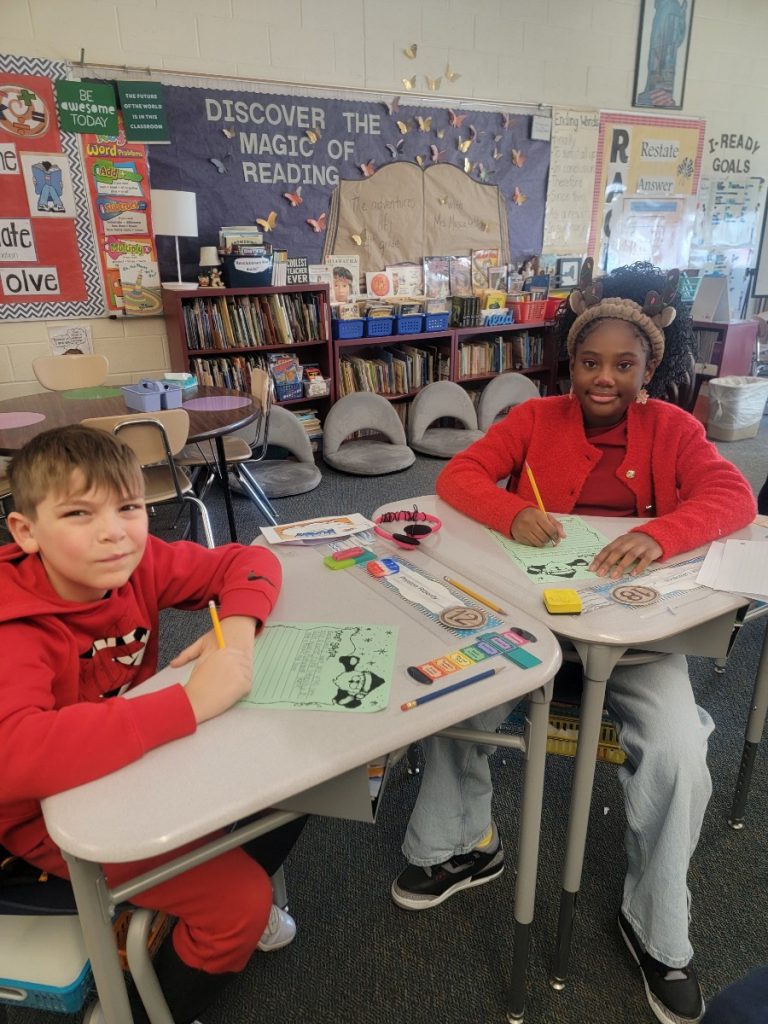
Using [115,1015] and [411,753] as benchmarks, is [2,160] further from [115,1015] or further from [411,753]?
[115,1015]

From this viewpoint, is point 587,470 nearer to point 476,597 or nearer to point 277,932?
point 476,597

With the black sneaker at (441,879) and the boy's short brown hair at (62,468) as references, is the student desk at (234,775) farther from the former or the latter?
the black sneaker at (441,879)

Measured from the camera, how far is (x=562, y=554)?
1.26 m

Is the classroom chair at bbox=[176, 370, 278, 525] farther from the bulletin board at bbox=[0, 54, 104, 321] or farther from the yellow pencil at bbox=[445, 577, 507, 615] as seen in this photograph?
the yellow pencil at bbox=[445, 577, 507, 615]

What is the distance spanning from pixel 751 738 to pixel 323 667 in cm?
109

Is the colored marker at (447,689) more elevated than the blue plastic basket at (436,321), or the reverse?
the blue plastic basket at (436,321)

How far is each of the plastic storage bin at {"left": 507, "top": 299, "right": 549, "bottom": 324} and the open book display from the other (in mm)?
444

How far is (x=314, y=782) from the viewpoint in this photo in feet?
2.38

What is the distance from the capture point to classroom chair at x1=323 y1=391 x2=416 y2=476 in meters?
3.96

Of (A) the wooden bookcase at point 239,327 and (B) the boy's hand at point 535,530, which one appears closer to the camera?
(B) the boy's hand at point 535,530

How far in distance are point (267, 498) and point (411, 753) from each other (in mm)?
1966

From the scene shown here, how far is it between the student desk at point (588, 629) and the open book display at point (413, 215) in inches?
133

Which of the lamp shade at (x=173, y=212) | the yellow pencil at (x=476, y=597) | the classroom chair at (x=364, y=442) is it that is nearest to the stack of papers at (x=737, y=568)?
the yellow pencil at (x=476, y=597)

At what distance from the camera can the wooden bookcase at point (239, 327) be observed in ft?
12.0
